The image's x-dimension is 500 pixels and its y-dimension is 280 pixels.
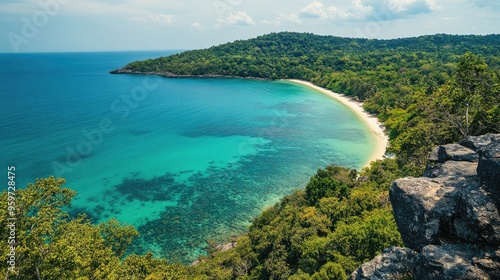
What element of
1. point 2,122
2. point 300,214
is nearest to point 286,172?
point 300,214

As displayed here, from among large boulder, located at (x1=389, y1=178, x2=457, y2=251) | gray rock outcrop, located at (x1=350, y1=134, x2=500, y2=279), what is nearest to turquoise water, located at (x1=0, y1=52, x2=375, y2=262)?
gray rock outcrop, located at (x1=350, y1=134, x2=500, y2=279)

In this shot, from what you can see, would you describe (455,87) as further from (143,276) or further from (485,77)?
(143,276)

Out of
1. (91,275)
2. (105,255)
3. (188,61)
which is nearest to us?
(91,275)

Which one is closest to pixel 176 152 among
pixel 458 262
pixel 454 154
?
pixel 454 154

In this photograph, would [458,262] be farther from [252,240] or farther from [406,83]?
[406,83]

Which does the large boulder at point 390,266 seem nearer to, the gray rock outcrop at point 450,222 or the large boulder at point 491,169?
the gray rock outcrop at point 450,222

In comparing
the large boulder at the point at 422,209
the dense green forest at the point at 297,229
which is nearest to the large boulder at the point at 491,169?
the large boulder at the point at 422,209

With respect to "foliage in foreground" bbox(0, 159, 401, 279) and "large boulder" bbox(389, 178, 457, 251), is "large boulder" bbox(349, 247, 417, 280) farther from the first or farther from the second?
"foliage in foreground" bbox(0, 159, 401, 279)
